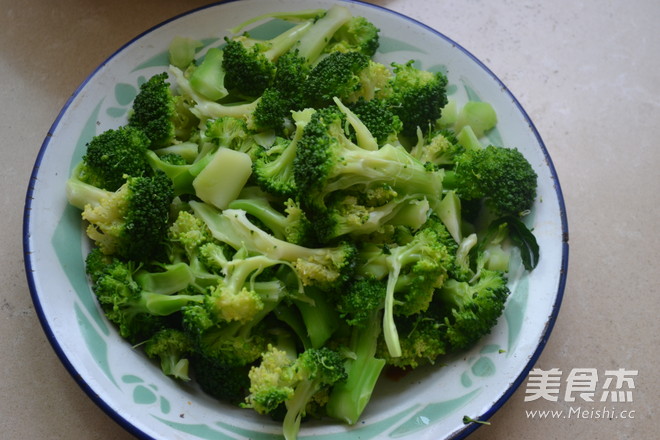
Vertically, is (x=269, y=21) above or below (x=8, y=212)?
above

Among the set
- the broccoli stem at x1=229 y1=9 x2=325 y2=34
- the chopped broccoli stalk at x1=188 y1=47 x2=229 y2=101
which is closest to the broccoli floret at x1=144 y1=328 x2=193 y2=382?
the chopped broccoli stalk at x1=188 y1=47 x2=229 y2=101

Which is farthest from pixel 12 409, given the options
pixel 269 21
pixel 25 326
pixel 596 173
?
pixel 596 173

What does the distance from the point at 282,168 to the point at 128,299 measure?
477 mm

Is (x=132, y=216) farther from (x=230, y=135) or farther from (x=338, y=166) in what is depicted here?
(x=338, y=166)

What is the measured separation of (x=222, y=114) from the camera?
5.31 feet

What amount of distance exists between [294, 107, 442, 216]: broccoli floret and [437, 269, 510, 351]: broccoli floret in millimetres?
279

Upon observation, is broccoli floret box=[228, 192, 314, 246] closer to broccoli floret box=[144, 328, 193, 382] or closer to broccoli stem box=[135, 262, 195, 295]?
broccoli stem box=[135, 262, 195, 295]

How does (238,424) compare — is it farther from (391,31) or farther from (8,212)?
(391,31)

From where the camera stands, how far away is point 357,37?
1.74 metres

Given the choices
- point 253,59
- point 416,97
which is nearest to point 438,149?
point 416,97

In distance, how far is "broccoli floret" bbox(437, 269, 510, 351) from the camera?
1.45 meters

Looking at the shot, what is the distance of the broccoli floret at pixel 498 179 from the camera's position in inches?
61.5

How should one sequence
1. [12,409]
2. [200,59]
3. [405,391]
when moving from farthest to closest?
[200,59] → [12,409] → [405,391]

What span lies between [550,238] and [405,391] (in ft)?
1.80
